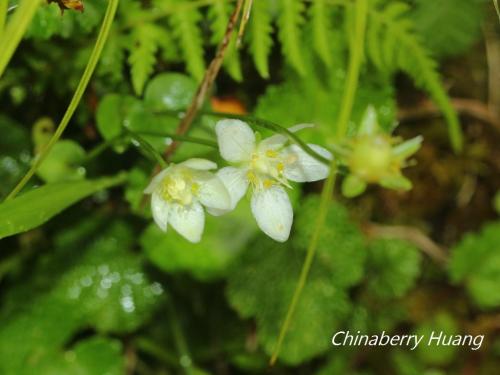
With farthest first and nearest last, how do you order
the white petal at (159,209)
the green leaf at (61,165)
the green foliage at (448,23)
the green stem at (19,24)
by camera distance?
the green foliage at (448,23) → the green leaf at (61,165) → the white petal at (159,209) → the green stem at (19,24)

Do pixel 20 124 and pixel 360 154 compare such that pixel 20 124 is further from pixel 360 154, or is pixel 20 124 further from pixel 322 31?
pixel 360 154

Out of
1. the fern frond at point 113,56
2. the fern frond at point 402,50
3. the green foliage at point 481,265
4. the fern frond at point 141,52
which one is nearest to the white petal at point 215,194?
the fern frond at point 141,52

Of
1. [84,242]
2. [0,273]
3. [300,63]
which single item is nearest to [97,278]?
[84,242]

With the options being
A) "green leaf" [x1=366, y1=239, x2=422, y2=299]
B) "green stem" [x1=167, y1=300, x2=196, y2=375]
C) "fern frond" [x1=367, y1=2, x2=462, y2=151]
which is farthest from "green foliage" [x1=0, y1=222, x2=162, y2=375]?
"fern frond" [x1=367, y1=2, x2=462, y2=151]

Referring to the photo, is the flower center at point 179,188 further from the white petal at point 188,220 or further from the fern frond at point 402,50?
the fern frond at point 402,50

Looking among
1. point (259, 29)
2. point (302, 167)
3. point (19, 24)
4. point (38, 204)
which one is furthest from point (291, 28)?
point (19, 24)

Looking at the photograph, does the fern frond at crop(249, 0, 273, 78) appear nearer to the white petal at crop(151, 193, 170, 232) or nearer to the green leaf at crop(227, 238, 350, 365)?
the white petal at crop(151, 193, 170, 232)

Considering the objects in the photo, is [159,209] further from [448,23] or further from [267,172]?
[448,23]
